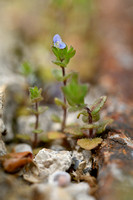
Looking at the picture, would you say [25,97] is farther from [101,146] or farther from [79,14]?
[79,14]

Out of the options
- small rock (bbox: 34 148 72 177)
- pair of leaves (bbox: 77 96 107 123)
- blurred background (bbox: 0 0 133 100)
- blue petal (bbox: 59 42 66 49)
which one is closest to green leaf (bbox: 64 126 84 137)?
pair of leaves (bbox: 77 96 107 123)

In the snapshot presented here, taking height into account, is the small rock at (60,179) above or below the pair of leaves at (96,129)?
below

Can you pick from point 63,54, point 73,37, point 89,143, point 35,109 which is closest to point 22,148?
point 35,109

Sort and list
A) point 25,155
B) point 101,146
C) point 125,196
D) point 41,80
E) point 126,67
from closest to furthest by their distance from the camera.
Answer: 1. point 125,196
2. point 25,155
3. point 101,146
4. point 41,80
5. point 126,67

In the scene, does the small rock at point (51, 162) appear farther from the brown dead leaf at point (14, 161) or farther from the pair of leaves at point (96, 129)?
the pair of leaves at point (96, 129)

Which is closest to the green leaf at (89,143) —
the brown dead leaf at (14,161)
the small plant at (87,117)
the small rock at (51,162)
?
the small plant at (87,117)

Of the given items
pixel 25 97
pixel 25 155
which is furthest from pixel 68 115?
pixel 25 155
